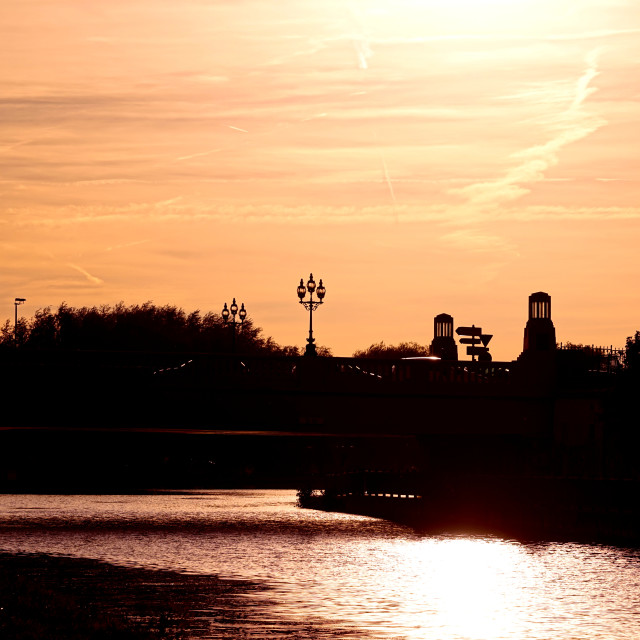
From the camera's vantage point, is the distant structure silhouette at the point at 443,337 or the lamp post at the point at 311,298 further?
the distant structure silhouette at the point at 443,337

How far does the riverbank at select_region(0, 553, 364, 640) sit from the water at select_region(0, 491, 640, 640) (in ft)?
3.53

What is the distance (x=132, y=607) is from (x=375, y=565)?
583 inches

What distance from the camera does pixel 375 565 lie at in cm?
4550

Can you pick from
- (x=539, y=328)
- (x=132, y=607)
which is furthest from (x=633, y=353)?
(x=132, y=607)

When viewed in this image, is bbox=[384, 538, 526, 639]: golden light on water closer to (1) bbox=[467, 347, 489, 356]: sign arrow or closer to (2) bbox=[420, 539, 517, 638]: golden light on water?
(2) bbox=[420, 539, 517, 638]: golden light on water

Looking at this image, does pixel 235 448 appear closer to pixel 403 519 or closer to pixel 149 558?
pixel 403 519

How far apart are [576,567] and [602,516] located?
1485 centimetres

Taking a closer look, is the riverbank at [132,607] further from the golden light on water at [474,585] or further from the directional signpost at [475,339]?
the directional signpost at [475,339]

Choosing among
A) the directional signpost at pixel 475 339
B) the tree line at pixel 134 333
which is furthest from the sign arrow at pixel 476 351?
the tree line at pixel 134 333

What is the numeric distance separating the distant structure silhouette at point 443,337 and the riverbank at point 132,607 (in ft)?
227

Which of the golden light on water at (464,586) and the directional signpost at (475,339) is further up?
the directional signpost at (475,339)

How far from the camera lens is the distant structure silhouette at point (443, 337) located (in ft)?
363

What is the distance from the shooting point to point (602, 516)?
193 ft

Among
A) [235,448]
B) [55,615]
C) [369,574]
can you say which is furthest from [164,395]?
[235,448]
